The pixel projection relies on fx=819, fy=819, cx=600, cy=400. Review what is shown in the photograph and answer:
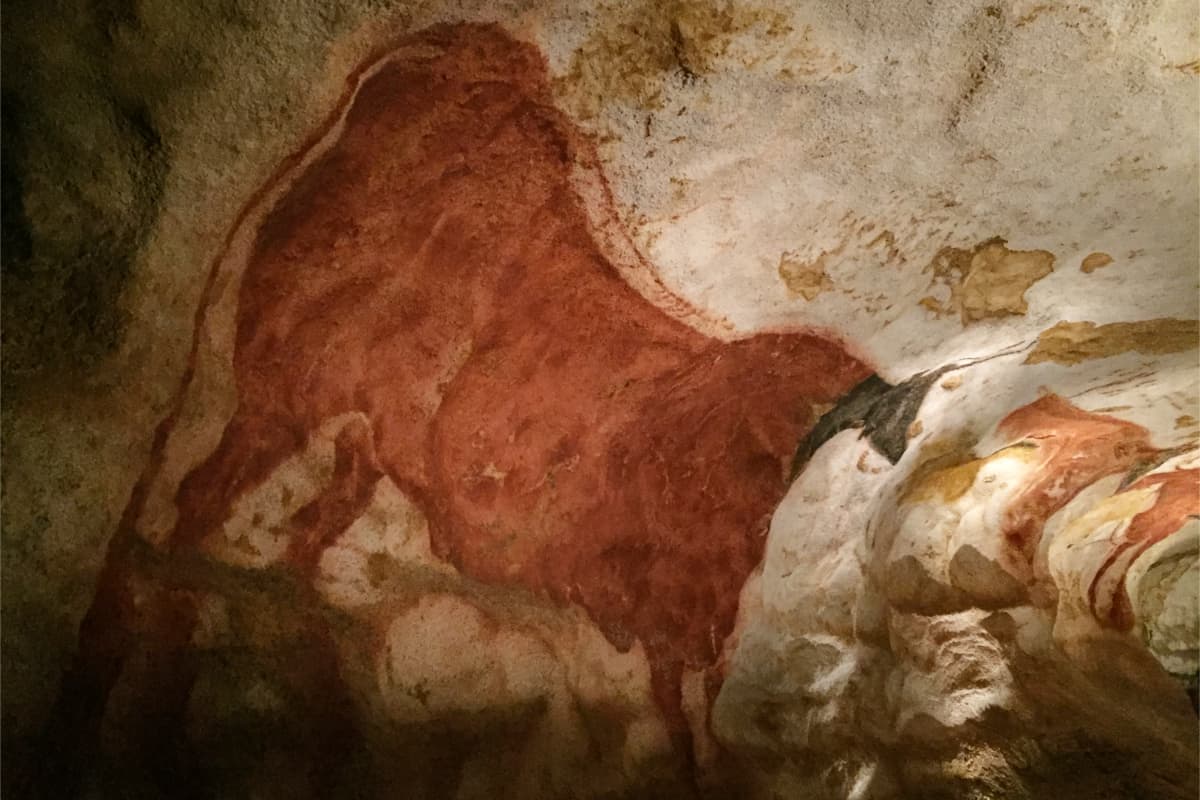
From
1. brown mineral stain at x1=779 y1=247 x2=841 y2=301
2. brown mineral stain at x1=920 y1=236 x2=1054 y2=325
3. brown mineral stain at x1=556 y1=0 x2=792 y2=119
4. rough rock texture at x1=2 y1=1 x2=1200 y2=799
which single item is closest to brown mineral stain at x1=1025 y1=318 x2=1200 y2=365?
rough rock texture at x1=2 y1=1 x2=1200 y2=799

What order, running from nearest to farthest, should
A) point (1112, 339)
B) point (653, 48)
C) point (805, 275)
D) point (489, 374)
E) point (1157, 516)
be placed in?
point (653, 48), point (489, 374), point (805, 275), point (1112, 339), point (1157, 516)

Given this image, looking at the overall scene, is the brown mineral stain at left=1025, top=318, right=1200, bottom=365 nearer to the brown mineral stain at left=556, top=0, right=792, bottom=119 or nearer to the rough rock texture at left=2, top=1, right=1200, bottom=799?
the rough rock texture at left=2, top=1, right=1200, bottom=799

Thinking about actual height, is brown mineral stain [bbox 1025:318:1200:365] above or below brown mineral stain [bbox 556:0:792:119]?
below

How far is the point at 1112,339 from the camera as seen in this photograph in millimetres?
2547

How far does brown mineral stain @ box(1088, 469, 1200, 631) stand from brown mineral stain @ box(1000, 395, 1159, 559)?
19 cm

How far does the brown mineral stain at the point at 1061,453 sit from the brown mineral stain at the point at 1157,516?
192mm

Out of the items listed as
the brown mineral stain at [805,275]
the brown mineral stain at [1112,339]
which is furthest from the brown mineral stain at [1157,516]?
the brown mineral stain at [805,275]

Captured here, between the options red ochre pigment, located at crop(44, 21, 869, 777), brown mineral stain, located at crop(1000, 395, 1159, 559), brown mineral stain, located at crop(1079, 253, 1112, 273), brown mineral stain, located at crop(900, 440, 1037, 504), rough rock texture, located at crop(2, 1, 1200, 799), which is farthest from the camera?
brown mineral stain, located at crop(900, 440, 1037, 504)

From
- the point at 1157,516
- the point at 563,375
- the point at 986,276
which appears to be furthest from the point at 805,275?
the point at 1157,516

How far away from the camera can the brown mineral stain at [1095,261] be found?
2.20 metres

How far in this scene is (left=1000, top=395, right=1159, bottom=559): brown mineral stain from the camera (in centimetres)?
302

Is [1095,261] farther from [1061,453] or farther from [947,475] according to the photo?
[1061,453]

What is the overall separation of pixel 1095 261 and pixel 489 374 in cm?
166

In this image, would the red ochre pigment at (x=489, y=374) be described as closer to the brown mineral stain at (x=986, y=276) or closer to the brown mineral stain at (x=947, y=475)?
the brown mineral stain at (x=986, y=276)
